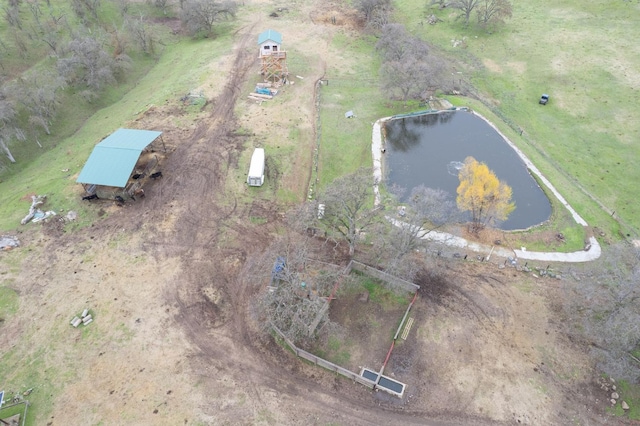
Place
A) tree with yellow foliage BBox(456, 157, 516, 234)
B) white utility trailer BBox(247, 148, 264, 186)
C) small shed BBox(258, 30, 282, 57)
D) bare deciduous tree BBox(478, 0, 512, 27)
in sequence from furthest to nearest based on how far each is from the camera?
bare deciduous tree BBox(478, 0, 512, 27), small shed BBox(258, 30, 282, 57), white utility trailer BBox(247, 148, 264, 186), tree with yellow foliage BBox(456, 157, 516, 234)

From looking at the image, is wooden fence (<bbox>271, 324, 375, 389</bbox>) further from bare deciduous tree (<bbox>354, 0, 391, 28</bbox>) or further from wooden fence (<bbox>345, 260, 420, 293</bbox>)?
bare deciduous tree (<bbox>354, 0, 391, 28</bbox>)

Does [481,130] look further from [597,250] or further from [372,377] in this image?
[372,377]

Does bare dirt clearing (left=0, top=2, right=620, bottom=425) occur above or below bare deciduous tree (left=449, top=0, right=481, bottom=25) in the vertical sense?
below

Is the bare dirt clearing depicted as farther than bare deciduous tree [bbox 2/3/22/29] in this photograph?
No

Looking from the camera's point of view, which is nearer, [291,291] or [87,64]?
[291,291]

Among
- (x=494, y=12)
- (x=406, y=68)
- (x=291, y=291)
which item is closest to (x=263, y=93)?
(x=406, y=68)

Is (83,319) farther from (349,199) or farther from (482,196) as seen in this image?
(482,196)

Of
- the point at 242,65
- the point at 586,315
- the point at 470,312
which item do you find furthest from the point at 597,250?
the point at 242,65

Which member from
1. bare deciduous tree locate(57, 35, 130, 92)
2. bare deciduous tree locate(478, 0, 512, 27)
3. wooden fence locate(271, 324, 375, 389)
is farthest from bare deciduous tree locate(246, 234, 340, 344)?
bare deciduous tree locate(478, 0, 512, 27)
